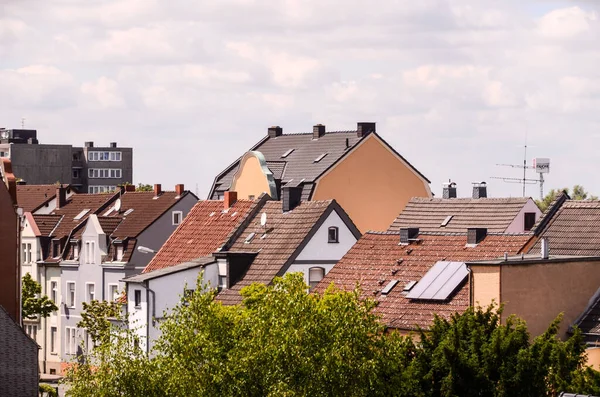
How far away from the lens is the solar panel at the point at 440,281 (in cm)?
5153

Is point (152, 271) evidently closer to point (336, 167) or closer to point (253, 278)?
point (253, 278)

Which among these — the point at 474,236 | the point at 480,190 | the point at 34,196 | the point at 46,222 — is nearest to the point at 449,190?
the point at 480,190

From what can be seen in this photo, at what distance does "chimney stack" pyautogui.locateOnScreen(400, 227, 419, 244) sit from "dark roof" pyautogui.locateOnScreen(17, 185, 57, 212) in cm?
6233

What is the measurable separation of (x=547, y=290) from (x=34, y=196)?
3068 inches

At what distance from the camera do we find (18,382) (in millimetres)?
60719

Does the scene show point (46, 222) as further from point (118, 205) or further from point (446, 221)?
point (446, 221)

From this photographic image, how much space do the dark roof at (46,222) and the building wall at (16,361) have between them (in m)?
44.5

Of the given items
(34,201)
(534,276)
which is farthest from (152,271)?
(34,201)

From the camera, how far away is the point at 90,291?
322ft

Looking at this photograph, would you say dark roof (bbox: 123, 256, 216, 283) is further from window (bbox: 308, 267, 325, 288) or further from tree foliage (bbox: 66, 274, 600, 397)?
tree foliage (bbox: 66, 274, 600, 397)

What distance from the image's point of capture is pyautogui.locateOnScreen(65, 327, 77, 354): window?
98125 mm

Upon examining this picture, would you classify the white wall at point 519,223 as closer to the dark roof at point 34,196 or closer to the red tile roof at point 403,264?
the red tile roof at point 403,264

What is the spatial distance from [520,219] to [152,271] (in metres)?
17.8

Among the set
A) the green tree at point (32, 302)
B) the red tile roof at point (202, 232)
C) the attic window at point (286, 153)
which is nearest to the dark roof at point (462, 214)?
the red tile roof at point (202, 232)
